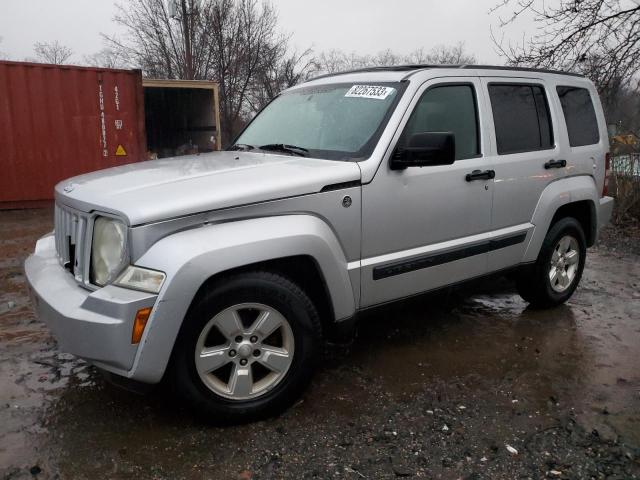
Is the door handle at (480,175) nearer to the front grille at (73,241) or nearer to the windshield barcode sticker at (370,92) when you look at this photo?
the windshield barcode sticker at (370,92)

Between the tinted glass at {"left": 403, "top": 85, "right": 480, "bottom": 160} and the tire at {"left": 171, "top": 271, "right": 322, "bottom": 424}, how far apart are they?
1414mm

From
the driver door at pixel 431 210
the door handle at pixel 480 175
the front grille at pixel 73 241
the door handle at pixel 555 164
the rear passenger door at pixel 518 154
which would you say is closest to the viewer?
the front grille at pixel 73 241

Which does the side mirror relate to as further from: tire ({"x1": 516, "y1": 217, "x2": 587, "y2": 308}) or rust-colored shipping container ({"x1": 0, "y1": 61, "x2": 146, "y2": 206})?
rust-colored shipping container ({"x1": 0, "y1": 61, "x2": 146, "y2": 206})

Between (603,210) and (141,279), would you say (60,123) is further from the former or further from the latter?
(603,210)

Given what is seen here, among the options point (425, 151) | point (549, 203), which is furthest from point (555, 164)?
point (425, 151)

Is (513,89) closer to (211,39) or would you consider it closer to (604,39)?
(604,39)

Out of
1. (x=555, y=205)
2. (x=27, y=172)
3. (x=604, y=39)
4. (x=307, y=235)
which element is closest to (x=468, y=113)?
(x=555, y=205)

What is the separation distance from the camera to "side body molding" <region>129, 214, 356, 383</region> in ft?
7.75

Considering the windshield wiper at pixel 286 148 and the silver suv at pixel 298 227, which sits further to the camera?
the windshield wiper at pixel 286 148

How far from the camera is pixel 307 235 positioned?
2.73 meters

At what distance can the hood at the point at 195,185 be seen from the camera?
96.9 inches

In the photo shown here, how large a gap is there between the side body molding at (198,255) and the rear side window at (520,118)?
1.86 metres

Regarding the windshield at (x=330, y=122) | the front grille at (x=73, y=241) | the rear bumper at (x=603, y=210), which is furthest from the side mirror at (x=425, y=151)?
the rear bumper at (x=603, y=210)

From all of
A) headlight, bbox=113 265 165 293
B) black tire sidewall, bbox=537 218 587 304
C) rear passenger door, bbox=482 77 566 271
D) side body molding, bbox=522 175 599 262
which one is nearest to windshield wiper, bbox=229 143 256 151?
headlight, bbox=113 265 165 293
